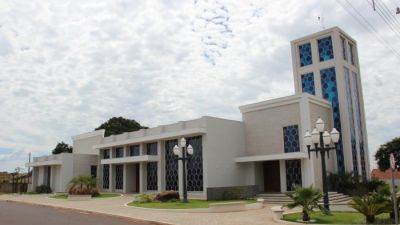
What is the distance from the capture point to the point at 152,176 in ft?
116

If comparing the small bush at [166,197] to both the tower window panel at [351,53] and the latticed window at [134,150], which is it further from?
the tower window panel at [351,53]

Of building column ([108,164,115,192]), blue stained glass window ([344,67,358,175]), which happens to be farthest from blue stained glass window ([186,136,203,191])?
building column ([108,164,115,192])

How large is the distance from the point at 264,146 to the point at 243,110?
11.6ft

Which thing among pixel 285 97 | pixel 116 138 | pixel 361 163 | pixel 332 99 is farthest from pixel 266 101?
pixel 116 138

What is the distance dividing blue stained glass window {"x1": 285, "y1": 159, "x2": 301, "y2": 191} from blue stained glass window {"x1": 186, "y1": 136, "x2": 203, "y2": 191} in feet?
20.2

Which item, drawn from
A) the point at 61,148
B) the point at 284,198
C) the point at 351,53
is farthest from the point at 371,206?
the point at 61,148

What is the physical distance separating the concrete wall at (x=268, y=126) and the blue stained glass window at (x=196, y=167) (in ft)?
13.7

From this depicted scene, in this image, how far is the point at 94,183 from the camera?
35688mm

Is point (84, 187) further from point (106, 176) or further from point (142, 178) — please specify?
point (106, 176)

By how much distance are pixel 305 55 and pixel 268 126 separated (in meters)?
8.07

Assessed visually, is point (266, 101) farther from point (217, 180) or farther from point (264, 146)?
point (217, 180)

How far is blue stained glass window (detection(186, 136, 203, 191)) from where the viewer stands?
30.1m

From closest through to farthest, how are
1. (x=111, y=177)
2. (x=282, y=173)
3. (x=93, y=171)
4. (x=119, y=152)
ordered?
(x=282, y=173), (x=111, y=177), (x=119, y=152), (x=93, y=171)

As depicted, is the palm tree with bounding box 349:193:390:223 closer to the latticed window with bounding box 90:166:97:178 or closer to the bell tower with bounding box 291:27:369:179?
the bell tower with bounding box 291:27:369:179
